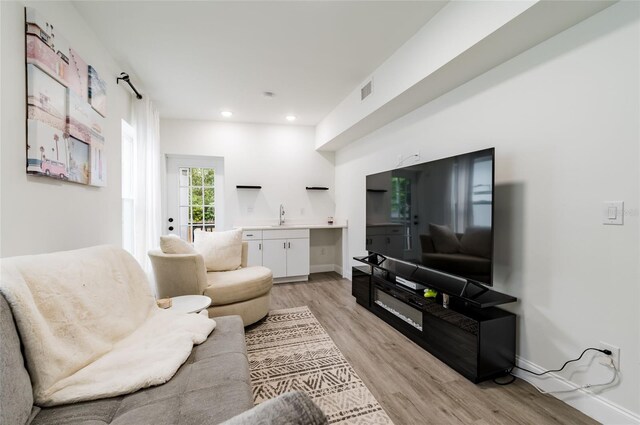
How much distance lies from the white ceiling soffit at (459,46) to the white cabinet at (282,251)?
207 cm

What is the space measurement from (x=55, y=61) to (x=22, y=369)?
1.76 meters

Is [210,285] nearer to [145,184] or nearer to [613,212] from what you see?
[145,184]

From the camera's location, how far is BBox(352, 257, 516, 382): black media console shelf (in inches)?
71.2

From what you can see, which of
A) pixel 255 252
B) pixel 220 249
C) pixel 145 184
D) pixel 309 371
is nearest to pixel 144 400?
pixel 309 371

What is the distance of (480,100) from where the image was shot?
2240 mm

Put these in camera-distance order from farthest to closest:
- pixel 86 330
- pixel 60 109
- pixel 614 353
→ pixel 60 109
pixel 614 353
pixel 86 330

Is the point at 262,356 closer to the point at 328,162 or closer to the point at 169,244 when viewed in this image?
the point at 169,244

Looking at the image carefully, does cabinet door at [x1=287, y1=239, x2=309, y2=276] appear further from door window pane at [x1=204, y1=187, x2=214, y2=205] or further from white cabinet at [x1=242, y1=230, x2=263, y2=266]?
door window pane at [x1=204, y1=187, x2=214, y2=205]

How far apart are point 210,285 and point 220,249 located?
0.59 meters

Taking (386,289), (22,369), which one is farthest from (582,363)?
(22,369)

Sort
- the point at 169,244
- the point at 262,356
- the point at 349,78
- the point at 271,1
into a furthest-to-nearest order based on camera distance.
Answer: the point at 349,78 → the point at 169,244 → the point at 262,356 → the point at 271,1

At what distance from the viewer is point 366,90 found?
3115 millimetres

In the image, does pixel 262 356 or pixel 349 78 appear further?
pixel 349 78

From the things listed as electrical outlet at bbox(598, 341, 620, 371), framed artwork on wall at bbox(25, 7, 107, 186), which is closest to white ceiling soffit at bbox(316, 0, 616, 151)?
electrical outlet at bbox(598, 341, 620, 371)
